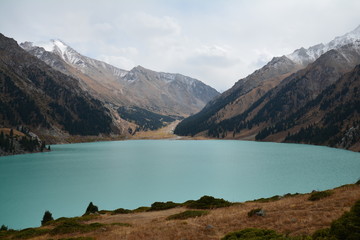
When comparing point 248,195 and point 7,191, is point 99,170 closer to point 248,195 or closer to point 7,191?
point 7,191

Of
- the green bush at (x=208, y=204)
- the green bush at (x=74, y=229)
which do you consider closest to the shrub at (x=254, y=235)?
the green bush at (x=74, y=229)

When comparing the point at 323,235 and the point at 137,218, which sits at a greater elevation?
the point at 323,235

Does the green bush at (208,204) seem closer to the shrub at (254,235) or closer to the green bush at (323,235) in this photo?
the shrub at (254,235)

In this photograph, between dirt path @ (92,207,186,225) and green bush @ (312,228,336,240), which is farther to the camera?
dirt path @ (92,207,186,225)

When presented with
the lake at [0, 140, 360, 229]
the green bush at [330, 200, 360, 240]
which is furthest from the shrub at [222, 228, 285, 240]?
the lake at [0, 140, 360, 229]

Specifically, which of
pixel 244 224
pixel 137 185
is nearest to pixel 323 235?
pixel 244 224

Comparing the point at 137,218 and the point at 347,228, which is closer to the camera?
the point at 347,228

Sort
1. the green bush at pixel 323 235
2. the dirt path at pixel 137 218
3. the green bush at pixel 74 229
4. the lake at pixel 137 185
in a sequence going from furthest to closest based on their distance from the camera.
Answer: the lake at pixel 137 185, the dirt path at pixel 137 218, the green bush at pixel 74 229, the green bush at pixel 323 235

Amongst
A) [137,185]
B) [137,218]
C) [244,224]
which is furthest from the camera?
[137,185]

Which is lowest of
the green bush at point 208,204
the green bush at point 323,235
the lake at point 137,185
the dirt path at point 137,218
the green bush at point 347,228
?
the lake at point 137,185

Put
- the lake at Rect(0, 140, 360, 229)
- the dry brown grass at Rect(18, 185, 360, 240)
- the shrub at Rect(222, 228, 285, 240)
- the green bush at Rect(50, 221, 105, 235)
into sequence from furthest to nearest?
the lake at Rect(0, 140, 360, 229)
the green bush at Rect(50, 221, 105, 235)
the dry brown grass at Rect(18, 185, 360, 240)
the shrub at Rect(222, 228, 285, 240)

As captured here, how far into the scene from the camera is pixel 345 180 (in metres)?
73.4

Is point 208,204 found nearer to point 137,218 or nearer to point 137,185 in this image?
point 137,218

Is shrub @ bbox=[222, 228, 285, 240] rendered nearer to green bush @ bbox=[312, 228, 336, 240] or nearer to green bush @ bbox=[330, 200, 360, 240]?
green bush @ bbox=[312, 228, 336, 240]
